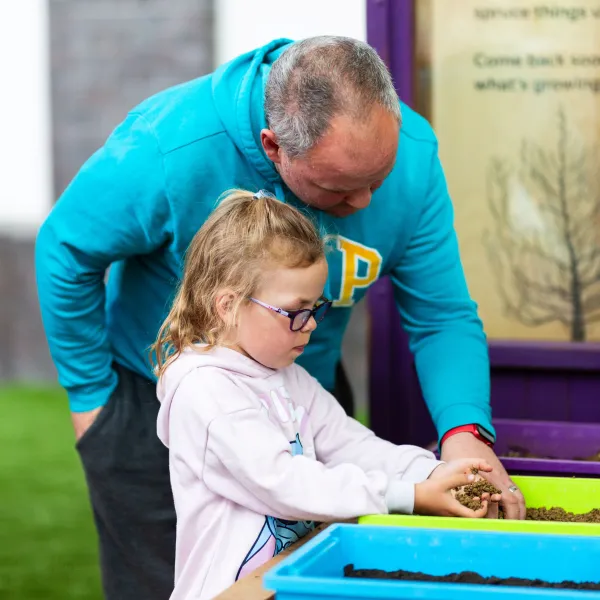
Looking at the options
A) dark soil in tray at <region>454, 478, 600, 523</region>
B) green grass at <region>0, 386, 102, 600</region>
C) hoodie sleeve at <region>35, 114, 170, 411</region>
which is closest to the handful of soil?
dark soil in tray at <region>454, 478, 600, 523</region>

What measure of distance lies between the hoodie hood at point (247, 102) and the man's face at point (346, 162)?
91mm

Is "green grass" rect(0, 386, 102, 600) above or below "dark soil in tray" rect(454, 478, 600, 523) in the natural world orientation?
below

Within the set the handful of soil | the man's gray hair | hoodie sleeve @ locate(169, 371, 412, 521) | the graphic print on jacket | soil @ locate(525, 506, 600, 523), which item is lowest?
soil @ locate(525, 506, 600, 523)

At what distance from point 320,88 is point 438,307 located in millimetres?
662

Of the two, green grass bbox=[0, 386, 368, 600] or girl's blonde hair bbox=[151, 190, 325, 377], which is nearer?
girl's blonde hair bbox=[151, 190, 325, 377]

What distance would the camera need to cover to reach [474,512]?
1.77m

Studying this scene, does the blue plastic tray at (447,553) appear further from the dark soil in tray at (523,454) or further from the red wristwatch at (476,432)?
the dark soil in tray at (523,454)

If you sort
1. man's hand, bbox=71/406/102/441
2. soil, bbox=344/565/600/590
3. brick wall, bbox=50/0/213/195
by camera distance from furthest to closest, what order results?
brick wall, bbox=50/0/213/195 < man's hand, bbox=71/406/102/441 < soil, bbox=344/565/600/590

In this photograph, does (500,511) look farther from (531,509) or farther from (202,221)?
(202,221)

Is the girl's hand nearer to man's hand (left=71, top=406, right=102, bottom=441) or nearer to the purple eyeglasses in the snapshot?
the purple eyeglasses

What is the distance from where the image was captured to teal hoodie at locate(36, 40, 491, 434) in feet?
7.13

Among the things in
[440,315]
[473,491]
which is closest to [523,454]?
[440,315]

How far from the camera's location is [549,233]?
3301mm

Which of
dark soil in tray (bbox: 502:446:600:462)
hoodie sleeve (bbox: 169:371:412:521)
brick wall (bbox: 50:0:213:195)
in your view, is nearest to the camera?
hoodie sleeve (bbox: 169:371:412:521)
